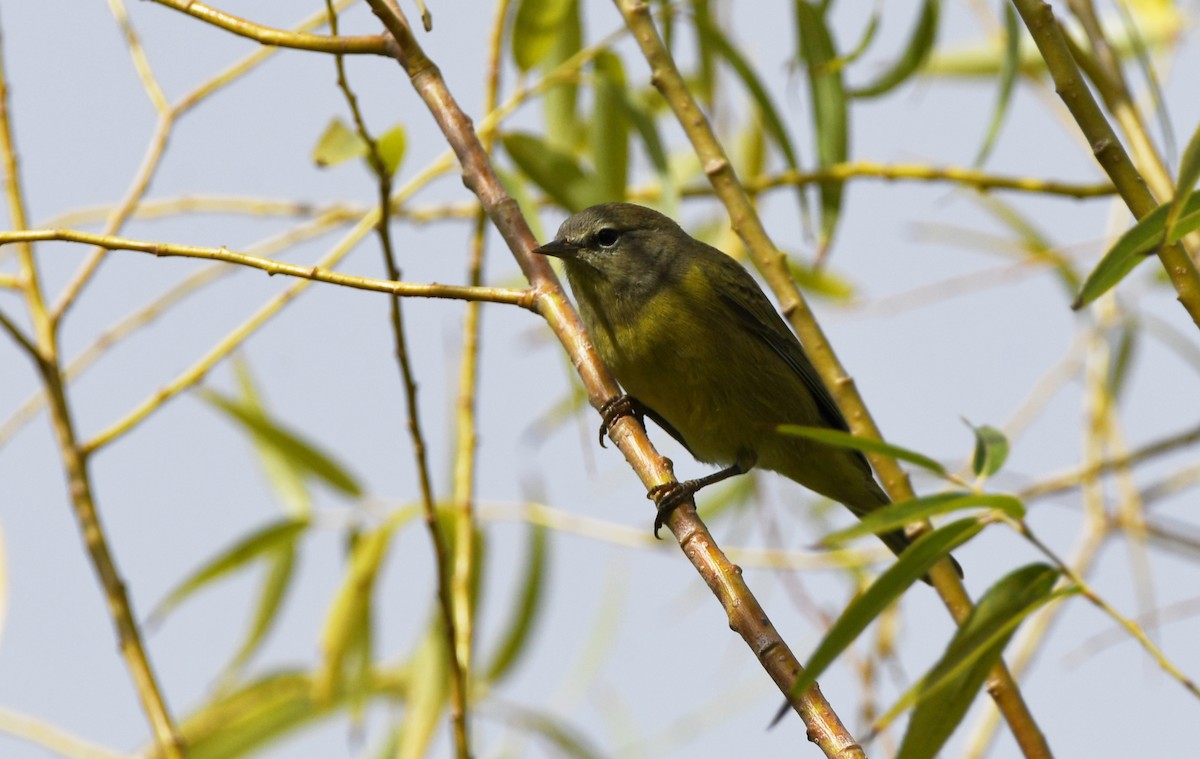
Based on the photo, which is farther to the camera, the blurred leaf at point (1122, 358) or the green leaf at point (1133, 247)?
the blurred leaf at point (1122, 358)

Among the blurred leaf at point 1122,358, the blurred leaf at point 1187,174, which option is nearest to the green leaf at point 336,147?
the blurred leaf at point 1187,174

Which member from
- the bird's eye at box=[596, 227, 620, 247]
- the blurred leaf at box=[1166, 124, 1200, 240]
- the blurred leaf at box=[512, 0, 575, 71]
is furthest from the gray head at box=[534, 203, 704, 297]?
the blurred leaf at box=[1166, 124, 1200, 240]

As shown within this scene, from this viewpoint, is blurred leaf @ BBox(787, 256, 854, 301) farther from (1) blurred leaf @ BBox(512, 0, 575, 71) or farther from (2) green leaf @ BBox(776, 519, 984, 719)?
(2) green leaf @ BBox(776, 519, 984, 719)

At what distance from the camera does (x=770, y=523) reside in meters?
4.09

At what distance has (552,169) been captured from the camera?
11.6 ft

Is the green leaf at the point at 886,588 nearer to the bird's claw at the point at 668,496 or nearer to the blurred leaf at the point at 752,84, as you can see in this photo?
the bird's claw at the point at 668,496

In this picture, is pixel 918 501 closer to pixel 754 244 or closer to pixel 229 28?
pixel 754 244

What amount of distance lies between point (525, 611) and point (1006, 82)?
206cm

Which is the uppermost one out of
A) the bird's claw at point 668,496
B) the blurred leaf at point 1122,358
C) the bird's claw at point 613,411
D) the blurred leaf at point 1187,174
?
the blurred leaf at point 1122,358

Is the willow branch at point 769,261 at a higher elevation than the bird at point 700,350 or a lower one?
lower

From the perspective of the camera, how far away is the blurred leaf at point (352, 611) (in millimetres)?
3670

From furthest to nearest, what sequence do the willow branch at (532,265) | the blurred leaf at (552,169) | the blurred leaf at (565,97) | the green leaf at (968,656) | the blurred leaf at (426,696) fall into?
the blurred leaf at (565,97) < the blurred leaf at (426,696) < the blurred leaf at (552,169) < the willow branch at (532,265) < the green leaf at (968,656)

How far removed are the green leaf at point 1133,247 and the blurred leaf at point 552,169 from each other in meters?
1.76

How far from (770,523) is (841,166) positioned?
1224mm
